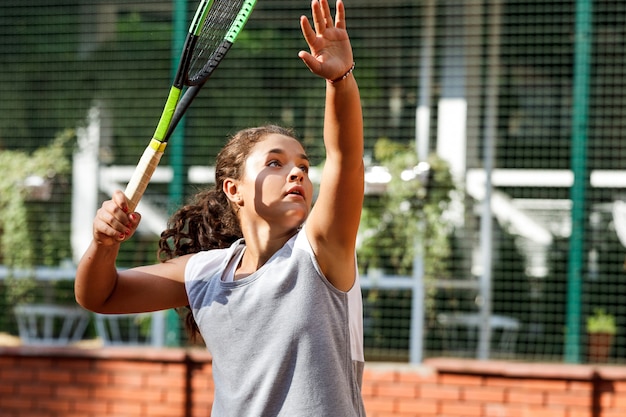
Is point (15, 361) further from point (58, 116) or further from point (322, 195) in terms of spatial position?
point (322, 195)

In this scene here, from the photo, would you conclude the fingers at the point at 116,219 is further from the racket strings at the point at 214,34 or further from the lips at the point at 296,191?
the racket strings at the point at 214,34

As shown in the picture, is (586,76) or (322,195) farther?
(586,76)

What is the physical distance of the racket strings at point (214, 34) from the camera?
2525 mm

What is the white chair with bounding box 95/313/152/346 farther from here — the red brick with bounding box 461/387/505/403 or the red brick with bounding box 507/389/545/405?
the red brick with bounding box 507/389/545/405

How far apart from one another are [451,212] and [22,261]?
268 cm

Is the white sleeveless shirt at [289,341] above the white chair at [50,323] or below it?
above

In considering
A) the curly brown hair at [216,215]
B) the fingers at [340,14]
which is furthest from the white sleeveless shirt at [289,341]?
the fingers at [340,14]

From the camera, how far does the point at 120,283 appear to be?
2400 millimetres

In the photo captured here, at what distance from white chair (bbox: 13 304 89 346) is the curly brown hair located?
3756 mm

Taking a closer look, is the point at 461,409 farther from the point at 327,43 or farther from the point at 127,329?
the point at 327,43

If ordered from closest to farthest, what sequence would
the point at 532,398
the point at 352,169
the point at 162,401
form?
the point at 352,169 → the point at 532,398 → the point at 162,401

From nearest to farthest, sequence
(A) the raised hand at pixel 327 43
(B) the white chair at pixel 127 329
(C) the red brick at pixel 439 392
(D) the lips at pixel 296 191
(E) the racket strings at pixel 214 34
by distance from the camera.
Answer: (A) the raised hand at pixel 327 43 < (D) the lips at pixel 296 191 < (E) the racket strings at pixel 214 34 < (C) the red brick at pixel 439 392 < (B) the white chair at pixel 127 329

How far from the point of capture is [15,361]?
211 inches

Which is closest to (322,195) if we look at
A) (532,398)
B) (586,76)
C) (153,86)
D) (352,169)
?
(352,169)
